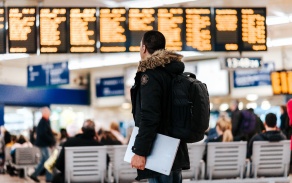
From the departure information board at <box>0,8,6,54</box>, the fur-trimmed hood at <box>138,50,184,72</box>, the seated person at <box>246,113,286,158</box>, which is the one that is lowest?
the seated person at <box>246,113,286,158</box>

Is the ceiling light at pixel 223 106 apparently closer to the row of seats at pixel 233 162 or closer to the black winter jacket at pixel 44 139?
the black winter jacket at pixel 44 139

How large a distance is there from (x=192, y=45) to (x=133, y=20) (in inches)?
48.1

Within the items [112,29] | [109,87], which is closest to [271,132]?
[112,29]

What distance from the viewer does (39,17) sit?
11.7 meters

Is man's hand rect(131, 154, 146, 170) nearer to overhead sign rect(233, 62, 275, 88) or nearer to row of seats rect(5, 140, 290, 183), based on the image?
row of seats rect(5, 140, 290, 183)

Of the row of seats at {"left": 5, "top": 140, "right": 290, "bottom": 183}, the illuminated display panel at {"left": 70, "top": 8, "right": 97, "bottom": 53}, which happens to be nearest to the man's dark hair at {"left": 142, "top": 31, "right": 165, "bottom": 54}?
the row of seats at {"left": 5, "top": 140, "right": 290, "bottom": 183}

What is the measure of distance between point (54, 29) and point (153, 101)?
813 centimetres

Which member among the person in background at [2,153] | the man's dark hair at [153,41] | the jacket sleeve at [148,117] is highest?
the man's dark hair at [153,41]

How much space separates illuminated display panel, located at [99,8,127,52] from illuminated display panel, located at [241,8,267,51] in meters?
2.35

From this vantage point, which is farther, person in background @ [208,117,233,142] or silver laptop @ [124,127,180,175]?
person in background @ [208,117,233,142]

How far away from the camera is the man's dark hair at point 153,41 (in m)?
4.13

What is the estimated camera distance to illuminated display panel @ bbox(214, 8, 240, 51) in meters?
12.2

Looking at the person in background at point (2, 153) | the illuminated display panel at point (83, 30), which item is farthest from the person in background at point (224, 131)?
the person in background at point (2, 153)

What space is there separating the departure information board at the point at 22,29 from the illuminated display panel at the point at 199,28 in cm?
289
